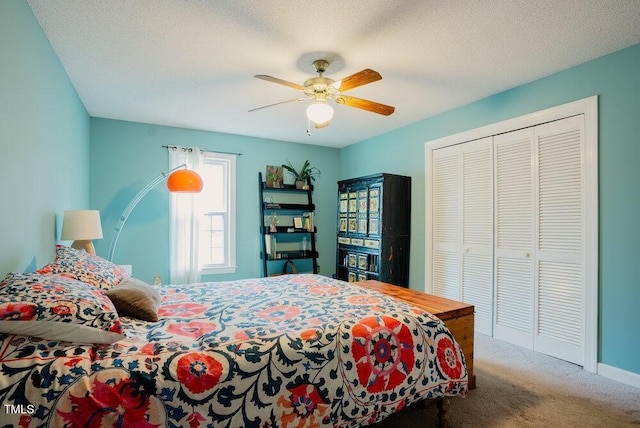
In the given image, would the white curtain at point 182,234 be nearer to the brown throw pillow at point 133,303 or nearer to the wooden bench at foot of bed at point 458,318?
the brown throw pillow at point 133,303

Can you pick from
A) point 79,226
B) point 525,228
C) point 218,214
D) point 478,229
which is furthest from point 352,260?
point 79,226

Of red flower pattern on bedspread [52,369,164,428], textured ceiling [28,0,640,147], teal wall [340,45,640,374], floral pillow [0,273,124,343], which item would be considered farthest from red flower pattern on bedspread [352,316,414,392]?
teal wall [340,45,640,374]

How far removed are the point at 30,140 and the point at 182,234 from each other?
98.7 inches

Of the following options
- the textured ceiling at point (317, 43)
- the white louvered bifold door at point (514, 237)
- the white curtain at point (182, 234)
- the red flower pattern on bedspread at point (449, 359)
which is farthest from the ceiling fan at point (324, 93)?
the white curtain at point (182, 234)

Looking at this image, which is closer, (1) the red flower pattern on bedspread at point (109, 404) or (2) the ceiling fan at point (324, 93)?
(1) the red flower pattern on bedspread at point (109, 404)

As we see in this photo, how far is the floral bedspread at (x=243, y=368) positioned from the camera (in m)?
1.11

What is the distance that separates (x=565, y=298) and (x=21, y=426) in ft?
12.1

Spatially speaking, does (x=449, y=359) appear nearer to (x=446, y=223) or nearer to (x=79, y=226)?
(x=446, y=223)

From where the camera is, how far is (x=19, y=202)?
1911mm

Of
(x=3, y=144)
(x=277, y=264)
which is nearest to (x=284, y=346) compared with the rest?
(x=3, y=144)

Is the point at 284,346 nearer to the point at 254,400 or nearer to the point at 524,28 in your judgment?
the point at 254,400

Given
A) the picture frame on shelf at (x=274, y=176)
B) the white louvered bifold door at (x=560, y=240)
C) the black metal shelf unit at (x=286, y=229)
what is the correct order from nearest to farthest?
the white louvered bifold door at (x=560, y=240)
the black metal shelf unit at (x=286, y=229)
the picture frame on shelf at (x=274, y=176)

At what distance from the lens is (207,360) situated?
1.32 m

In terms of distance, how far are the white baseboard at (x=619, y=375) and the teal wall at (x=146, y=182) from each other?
410 cm
